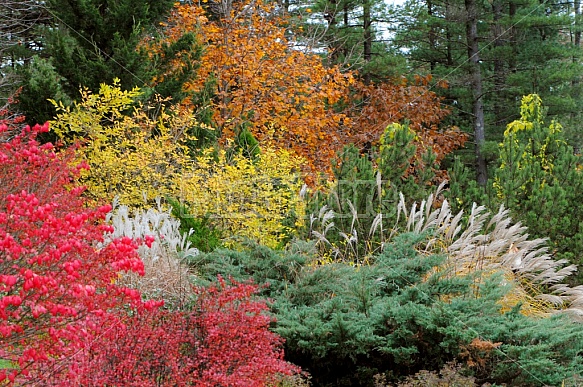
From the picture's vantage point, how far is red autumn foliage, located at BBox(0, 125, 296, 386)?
8.98 feet

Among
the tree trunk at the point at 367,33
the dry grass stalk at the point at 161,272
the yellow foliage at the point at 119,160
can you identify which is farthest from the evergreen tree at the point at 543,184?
the tree trunk at the point at 367,33

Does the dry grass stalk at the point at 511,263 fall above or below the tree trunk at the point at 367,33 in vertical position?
below

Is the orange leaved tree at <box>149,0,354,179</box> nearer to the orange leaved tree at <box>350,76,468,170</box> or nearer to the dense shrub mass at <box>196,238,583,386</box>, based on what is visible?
the orange leaved tree at <box>350,76,468,170</box>

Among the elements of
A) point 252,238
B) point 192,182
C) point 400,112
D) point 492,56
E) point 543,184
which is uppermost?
point 492,56

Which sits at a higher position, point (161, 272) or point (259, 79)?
point (259, 79)

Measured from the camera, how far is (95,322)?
3312mm

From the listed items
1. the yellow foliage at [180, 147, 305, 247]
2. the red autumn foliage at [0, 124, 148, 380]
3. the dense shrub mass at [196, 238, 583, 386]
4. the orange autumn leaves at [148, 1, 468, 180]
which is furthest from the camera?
the orange autumn leaves at [148, 1, 468, 180]

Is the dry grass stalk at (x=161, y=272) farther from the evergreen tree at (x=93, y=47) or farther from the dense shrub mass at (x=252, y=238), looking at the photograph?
the evergreen tree at (x=93, y=47)

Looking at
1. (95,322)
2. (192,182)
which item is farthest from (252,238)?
(95,322)

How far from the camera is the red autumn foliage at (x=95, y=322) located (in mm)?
2736

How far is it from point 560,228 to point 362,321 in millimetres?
4025

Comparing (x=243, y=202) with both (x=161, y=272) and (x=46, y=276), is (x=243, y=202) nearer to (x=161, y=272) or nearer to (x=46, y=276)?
(x=161, y=272)

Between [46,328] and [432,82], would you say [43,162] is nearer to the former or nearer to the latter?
[46,328]

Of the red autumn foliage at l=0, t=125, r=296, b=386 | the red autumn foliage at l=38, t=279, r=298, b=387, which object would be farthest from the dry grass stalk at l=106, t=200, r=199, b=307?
the red autumn foliage at l=38, t=279, r=298, b=387
